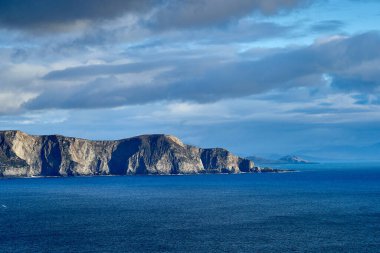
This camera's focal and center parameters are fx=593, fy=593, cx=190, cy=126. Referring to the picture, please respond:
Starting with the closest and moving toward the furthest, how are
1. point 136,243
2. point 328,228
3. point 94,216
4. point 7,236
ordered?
point 136,243 → point 7,236 → point 328,228 → point 94,216

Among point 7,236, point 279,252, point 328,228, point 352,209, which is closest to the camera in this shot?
point 279,252

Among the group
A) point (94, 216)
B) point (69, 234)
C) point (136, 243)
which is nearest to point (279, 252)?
point (136, 243)

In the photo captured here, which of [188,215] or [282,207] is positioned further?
[282,207]

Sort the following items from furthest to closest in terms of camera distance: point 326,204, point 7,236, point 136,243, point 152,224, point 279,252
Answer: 1. point 326,204
2. point 152,224
3. point 7,236
4. point 136,243
5. point 279,252

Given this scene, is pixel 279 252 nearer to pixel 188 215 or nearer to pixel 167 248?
pixel 167 248

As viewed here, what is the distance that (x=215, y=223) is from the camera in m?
150

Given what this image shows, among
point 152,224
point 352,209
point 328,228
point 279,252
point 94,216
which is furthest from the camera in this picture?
point 352,209

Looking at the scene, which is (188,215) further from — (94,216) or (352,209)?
(352,209)

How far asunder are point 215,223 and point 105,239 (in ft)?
112

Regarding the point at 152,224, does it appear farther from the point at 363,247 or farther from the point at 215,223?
the point at 363,247

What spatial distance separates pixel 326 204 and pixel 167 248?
311 feet

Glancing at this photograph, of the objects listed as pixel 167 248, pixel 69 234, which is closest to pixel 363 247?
pixel 167 248

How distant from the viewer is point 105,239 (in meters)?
126

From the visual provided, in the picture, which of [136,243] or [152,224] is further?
[152,224]
